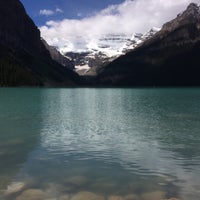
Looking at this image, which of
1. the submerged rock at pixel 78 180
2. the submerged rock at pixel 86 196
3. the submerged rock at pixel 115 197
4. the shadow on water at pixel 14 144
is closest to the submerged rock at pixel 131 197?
the submerged rock at pixel 115 197

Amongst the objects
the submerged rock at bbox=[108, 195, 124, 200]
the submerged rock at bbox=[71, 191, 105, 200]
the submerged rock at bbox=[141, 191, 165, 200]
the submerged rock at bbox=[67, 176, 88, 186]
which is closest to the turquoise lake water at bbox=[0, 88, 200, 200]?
the submerged rock at bbox=[67, 176, 88, 186]

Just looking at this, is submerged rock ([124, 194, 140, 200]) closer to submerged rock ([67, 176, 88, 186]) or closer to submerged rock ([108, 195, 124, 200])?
submerged rock ([108, 195, 124, 200])

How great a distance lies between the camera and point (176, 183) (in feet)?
81.0

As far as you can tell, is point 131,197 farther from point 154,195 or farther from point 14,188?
point 14,188

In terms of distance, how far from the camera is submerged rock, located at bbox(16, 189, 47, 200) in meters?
21.5

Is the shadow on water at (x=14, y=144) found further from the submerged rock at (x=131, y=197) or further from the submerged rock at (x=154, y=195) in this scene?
the submerged rock at (x=154, y=195)

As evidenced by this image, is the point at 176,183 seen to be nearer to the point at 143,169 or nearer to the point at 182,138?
the point at 143,169

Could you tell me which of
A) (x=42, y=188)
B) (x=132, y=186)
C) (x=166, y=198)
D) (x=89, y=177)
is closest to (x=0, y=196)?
(x=42, y=188)

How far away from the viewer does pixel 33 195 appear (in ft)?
72.3

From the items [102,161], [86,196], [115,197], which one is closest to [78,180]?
[86,196]

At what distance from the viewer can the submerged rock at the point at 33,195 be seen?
21545 mm

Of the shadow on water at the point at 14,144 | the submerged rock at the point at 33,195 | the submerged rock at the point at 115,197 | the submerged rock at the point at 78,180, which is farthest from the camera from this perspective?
the shadow on water at the point at 14,144

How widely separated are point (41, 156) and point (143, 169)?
387 inches

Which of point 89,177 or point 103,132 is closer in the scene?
point 89,177
